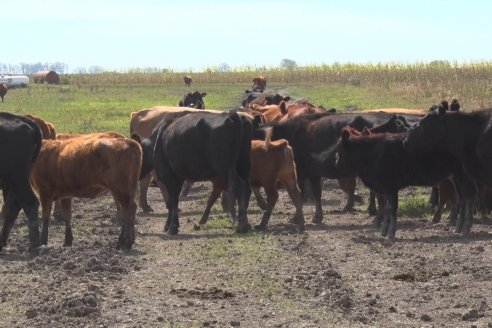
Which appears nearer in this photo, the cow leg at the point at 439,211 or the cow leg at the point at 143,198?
the cow leg at the point at 439,211

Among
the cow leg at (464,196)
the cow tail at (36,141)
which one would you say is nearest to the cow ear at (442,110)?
the cow leg at (464,196)

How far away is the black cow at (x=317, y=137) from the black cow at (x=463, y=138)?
7.80ft

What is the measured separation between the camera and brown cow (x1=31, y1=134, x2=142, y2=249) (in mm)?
12680

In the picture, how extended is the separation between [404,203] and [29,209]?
6527mm

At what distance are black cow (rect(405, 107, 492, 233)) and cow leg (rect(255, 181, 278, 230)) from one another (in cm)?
210

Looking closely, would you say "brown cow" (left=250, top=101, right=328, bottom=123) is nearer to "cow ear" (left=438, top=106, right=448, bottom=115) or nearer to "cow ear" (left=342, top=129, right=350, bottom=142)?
"cow ear" (left=342, top=129, right=350, bottom=142)

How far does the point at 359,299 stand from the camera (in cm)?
921

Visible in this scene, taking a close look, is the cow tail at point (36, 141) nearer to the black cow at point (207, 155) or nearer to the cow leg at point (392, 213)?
the black cow at point (207, 155)

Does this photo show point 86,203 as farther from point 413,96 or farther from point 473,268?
point 413,96

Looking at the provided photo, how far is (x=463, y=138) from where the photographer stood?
13867 millimetres

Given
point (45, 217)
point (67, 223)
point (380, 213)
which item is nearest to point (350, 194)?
point (380, 213)

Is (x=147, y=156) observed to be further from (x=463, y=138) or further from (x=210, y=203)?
(x=463, y=138)

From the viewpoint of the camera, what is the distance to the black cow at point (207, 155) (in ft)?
47.8

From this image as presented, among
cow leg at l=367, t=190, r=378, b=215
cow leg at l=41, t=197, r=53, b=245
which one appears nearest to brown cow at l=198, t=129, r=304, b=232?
cow leg at l=367, t=190, r=378, b=215
